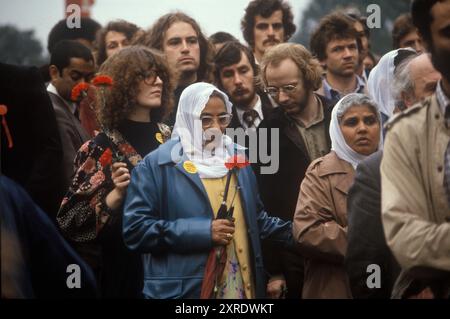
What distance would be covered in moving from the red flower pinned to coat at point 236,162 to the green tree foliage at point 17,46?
1.47 m

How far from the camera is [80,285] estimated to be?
430 cm

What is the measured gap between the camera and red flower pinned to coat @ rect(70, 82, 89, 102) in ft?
19.5

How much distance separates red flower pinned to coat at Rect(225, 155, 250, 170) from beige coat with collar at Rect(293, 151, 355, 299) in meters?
0.31

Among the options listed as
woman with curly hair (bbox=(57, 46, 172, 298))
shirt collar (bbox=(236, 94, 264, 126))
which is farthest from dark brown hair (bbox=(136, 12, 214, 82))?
woman with curly hair (bbox=(57, 46, 172, 298))

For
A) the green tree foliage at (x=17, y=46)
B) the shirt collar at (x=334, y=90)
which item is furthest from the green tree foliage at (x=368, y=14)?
the green tree foliage at (x=17, y=46)

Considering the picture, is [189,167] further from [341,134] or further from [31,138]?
[31,138]

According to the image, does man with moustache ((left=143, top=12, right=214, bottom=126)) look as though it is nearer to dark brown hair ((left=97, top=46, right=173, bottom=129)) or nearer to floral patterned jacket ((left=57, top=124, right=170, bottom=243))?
dark brown hair ((left=97, top=46, right=173, bottom=129))

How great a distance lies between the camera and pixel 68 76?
243 inches

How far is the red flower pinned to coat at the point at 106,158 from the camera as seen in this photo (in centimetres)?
538
